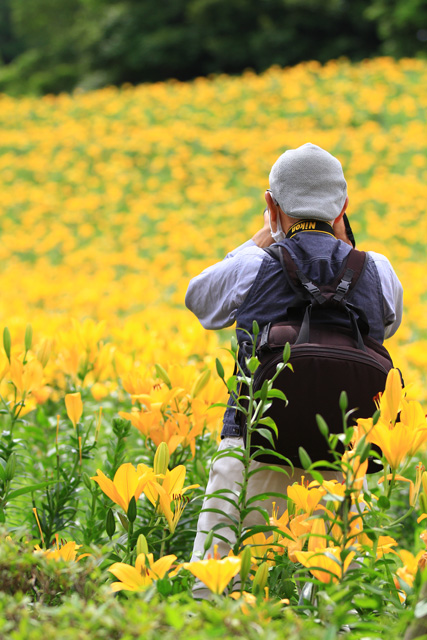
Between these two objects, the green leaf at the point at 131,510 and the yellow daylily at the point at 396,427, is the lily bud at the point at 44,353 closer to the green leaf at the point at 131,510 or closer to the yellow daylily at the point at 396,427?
the green leaf at the point at 131,510

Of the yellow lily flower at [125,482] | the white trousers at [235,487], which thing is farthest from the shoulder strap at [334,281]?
the yellow lily flower at [125,482]

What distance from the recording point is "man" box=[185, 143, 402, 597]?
170cm

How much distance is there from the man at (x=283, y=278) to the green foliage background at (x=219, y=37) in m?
17.9

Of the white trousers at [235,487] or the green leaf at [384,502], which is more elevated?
the green leaf at [384,502]

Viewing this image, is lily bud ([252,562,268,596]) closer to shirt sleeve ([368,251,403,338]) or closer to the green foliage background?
shirt sleeve ([368,251,403,338])

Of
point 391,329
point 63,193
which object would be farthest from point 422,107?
point 391,329

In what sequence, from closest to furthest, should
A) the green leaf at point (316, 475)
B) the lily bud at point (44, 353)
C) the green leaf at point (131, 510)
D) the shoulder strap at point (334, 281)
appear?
the green leaf at point (316, 475) < the green leaf at point (131, 510) < the shoulder strap at point (334, 281) < the lily bud at point (44, 353)

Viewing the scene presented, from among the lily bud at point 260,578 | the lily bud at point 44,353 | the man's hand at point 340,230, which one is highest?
the man's hand at point 340,230

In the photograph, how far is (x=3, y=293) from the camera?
6031 millimetres

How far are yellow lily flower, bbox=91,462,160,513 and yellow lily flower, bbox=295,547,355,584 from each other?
34 centimetres

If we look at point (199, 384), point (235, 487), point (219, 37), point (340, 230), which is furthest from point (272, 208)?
point (219, 37)

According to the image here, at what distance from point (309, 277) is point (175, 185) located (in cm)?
877

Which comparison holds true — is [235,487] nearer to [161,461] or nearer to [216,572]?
[161,461]

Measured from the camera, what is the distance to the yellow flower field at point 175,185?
5.66 metres
